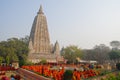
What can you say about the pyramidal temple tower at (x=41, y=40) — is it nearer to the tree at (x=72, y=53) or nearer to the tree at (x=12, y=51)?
the tree at (x=72, y=53)

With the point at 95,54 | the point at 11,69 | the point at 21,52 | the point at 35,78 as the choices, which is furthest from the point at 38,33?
the point at 35,78

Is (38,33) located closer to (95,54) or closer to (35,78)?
(95,54)

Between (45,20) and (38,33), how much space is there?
494cm

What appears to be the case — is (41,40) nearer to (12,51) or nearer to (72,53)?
(72,53)

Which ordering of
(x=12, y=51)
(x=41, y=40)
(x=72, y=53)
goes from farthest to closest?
(x=41, y=40) < (x=72, y=53) < (x=12, y=51)

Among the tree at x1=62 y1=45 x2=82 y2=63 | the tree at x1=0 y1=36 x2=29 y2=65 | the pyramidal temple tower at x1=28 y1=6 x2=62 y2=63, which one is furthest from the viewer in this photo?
the pyramidal temple tower at x1=28 y1=6 x2=62 y2=63

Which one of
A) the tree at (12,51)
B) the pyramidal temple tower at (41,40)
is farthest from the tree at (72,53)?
the tree at (12,51)

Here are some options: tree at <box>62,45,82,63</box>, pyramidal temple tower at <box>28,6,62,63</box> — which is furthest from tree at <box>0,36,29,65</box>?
tree at <box>62,45,82,63</box>

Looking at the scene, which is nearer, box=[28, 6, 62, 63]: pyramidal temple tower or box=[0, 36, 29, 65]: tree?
box=[0, 36, 29, 65]: tree

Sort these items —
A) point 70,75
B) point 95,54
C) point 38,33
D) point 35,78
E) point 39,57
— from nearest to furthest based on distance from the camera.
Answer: point 70,75 < point 35,78 < point 39,57 < point 38,33 < point 95,54

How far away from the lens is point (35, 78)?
1500 centimetres

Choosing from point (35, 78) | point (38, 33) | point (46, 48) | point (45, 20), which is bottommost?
point (35, 78)

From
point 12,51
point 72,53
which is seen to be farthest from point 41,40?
point 12,51

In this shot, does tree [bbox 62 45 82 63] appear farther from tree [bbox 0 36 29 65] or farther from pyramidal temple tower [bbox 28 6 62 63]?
tree [bbox 0 36 29 65]
